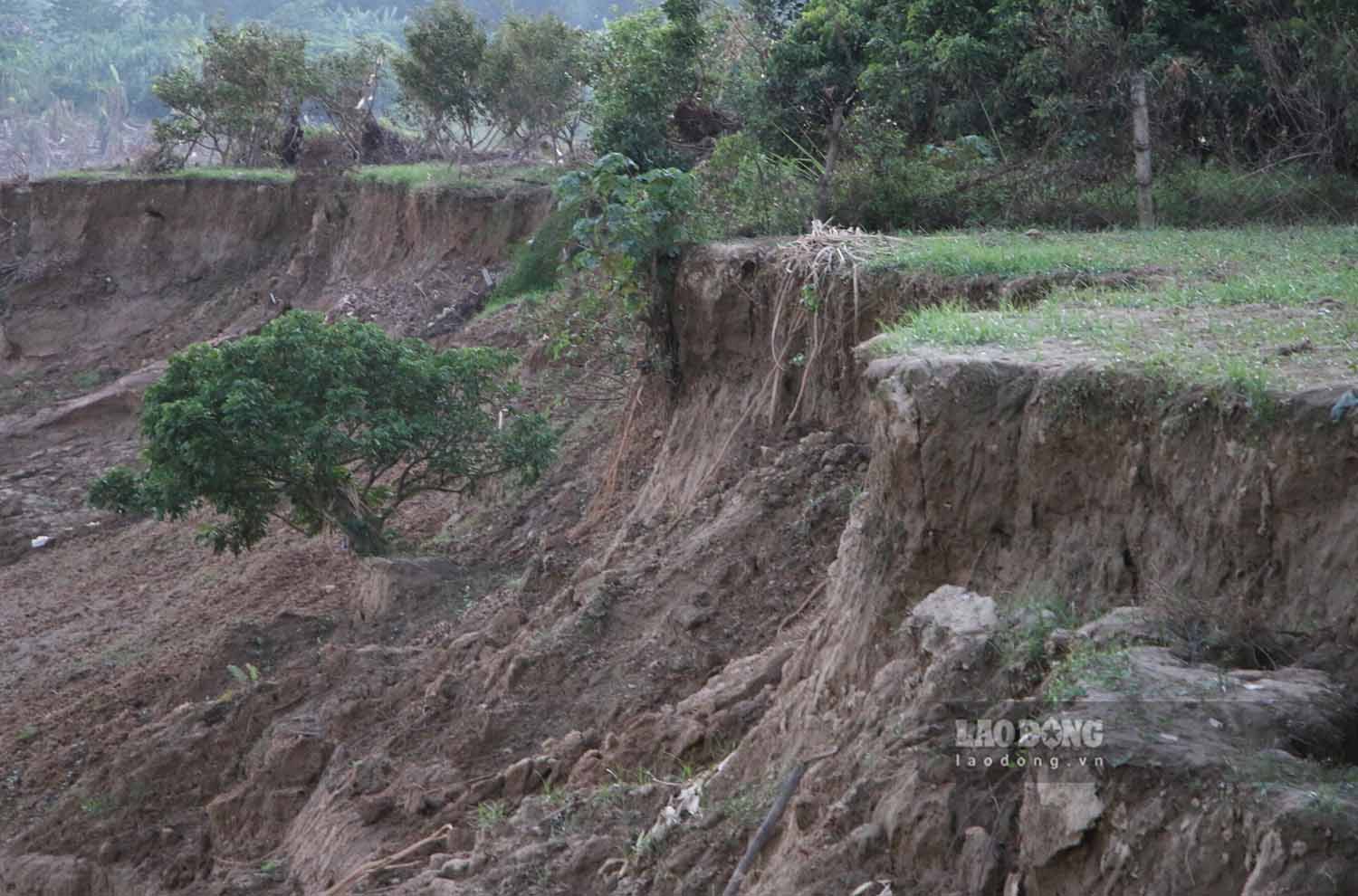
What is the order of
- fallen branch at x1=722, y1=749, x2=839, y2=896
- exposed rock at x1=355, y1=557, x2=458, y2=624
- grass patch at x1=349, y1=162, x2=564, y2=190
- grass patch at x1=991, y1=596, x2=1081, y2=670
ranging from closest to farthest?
grass patch at x1=991, y1=596, x2=1081, y2=670, fallen branch at x1=722, y1=749, x2=839, y2=896, exposed rock at x1=355, y1=557, x2=458, y2=624, grass patch at x1=349, y1=162, x2=564, y2=190

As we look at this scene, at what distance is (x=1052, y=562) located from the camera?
18.3 ft

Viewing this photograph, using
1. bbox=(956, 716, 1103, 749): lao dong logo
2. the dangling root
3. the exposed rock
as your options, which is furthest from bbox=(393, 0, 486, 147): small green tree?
bbox=(956, 716, 1103, 749): lao dong logo

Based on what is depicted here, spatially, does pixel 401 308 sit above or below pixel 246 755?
above

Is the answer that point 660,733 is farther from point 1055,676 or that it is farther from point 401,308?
point 401,308

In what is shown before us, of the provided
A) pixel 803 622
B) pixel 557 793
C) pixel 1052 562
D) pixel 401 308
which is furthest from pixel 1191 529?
pixel 401 308

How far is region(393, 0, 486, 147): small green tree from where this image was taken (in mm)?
24984

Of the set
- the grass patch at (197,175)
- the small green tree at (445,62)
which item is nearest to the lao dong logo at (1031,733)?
the small green tree at (445,62)

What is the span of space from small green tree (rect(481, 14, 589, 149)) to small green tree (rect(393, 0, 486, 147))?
0.30 meters

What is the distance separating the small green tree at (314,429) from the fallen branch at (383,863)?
452cm

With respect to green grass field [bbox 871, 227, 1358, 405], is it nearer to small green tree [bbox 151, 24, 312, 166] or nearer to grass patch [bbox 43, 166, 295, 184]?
grass patch [bbox 43, 166, 295, 184]

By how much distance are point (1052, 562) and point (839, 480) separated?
10.8 ft

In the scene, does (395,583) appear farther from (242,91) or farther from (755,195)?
(242,91)

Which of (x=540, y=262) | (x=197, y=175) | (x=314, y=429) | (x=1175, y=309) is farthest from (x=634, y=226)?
(x=197, y=175)

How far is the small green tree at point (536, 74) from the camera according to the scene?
24.9 m
